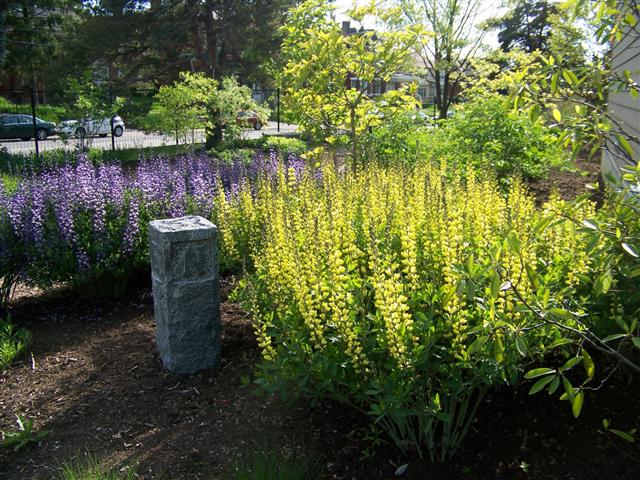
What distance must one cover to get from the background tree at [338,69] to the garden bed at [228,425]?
130 inches

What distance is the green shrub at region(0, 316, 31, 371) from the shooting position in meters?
4.01

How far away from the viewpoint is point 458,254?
2.63 m

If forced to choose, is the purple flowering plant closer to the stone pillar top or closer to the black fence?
the stone pillar top

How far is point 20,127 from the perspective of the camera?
25547mm

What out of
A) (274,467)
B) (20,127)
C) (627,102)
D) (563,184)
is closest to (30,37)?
(20,127)

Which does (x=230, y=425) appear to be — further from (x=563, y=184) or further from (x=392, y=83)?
(x=392, y=83)

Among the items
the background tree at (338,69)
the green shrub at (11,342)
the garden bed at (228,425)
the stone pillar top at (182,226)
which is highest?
the background tree at (338,69)

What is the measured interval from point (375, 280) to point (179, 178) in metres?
4.02

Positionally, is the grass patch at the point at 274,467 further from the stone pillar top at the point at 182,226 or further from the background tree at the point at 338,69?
the background tree at the point at 338,69

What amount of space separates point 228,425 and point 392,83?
161 ft

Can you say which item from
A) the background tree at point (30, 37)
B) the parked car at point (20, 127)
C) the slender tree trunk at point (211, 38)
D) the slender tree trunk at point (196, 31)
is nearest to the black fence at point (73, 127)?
the parked car at point (20, 127)

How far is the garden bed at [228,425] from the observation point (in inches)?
107

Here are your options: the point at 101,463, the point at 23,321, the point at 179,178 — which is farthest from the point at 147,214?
the point at 101,463

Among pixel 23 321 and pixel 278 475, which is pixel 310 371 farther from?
pixel 23 321
